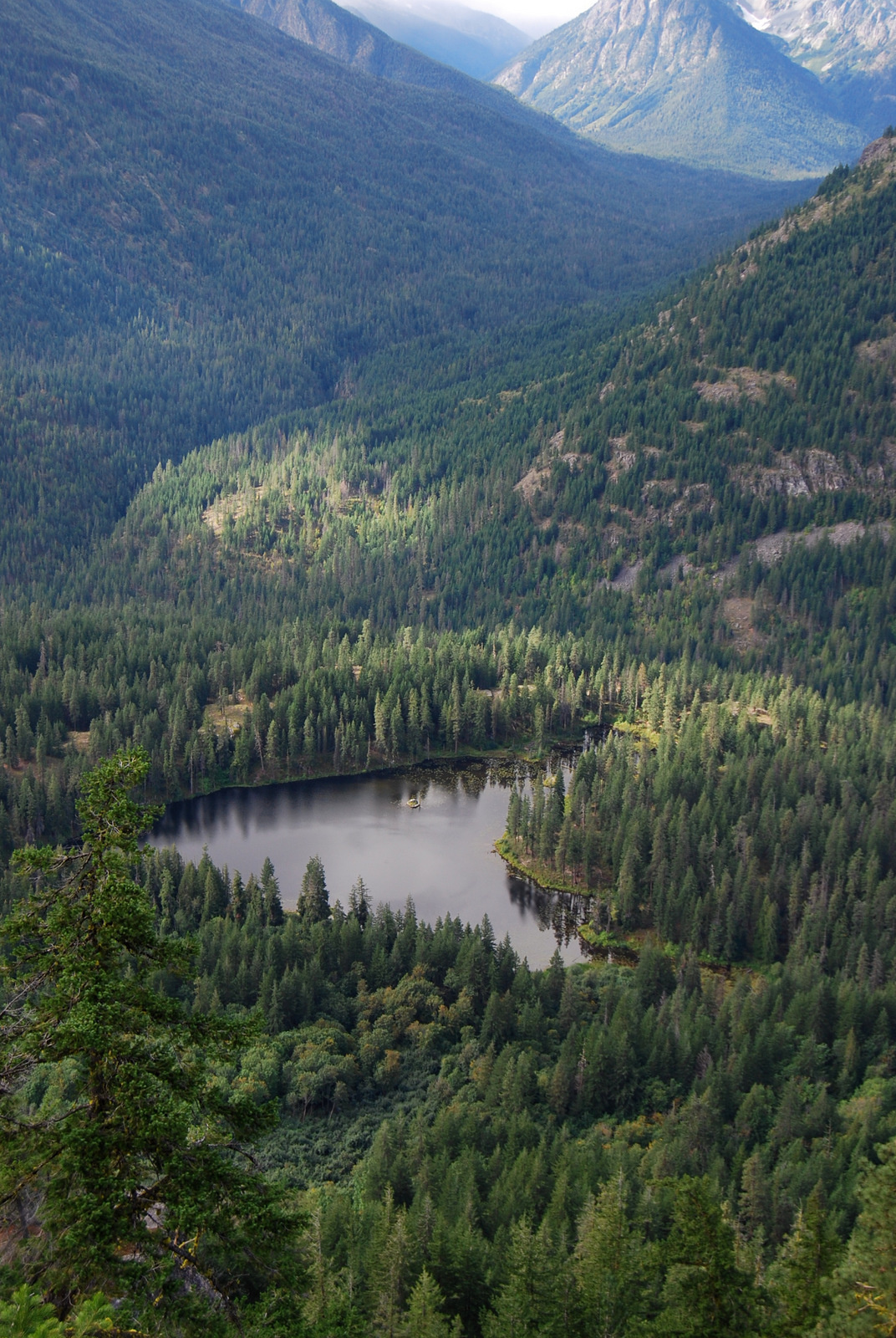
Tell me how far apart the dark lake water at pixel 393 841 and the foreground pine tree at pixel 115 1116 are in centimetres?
10585

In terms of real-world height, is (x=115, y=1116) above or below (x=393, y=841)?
above

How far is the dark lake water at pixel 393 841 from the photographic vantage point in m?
144

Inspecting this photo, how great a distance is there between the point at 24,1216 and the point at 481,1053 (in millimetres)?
77178

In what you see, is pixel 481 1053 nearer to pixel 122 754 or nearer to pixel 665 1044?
pixel 665 1044

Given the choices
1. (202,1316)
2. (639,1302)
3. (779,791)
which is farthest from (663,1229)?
(779,791)

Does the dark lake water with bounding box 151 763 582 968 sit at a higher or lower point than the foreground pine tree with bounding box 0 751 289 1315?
lower

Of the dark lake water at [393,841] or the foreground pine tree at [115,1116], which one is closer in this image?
the foreground pine tree at [115,1116]

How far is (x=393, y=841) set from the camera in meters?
167

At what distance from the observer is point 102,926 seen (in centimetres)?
2603

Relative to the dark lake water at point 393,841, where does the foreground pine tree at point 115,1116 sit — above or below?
above

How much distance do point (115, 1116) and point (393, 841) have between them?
143 meters

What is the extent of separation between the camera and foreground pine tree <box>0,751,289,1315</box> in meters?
24.3

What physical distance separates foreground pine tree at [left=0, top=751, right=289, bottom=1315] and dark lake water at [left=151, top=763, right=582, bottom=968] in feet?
347

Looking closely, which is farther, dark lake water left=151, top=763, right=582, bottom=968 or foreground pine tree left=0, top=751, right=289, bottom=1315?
dark lake water left=151, top=763, right=582, bottom=968
